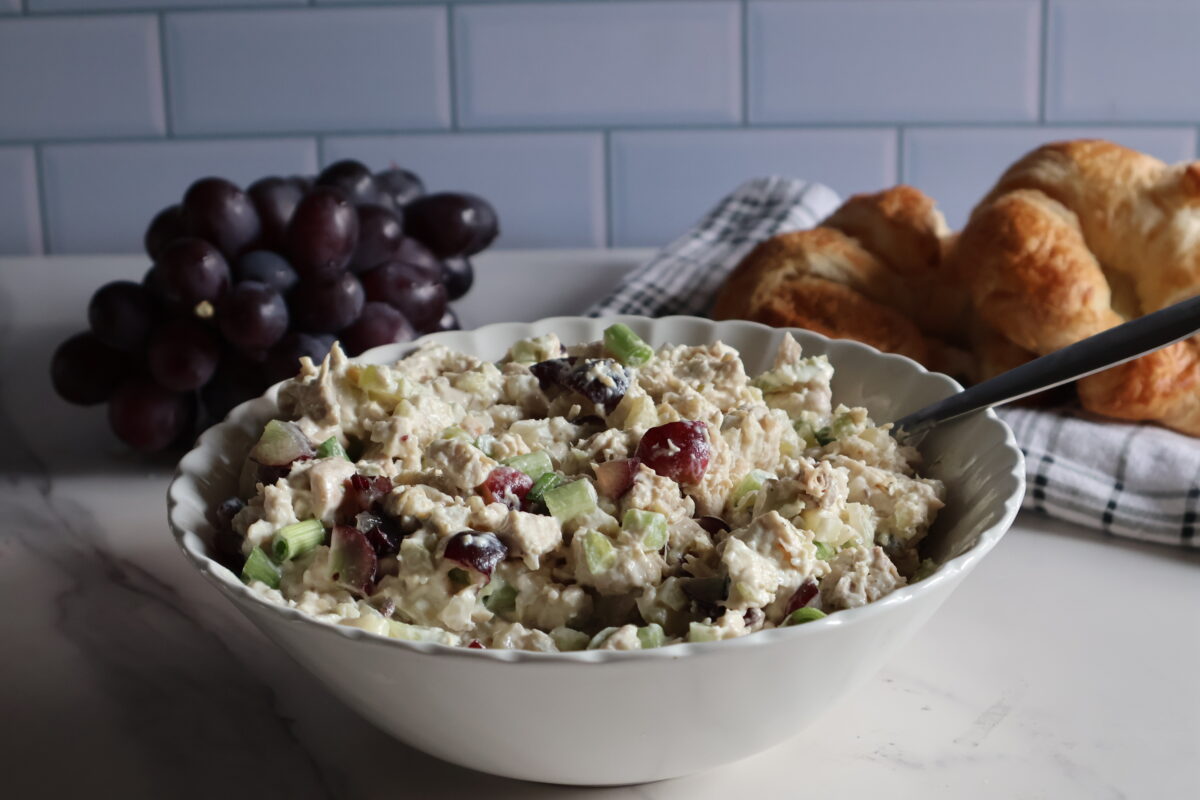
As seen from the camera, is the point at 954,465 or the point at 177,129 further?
the point at 177,129

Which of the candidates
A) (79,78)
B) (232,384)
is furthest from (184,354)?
(79,78)

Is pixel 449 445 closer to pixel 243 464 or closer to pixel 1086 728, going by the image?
pixel 243 464

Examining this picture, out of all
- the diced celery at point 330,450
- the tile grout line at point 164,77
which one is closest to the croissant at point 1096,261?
the diced celery at point 330,450

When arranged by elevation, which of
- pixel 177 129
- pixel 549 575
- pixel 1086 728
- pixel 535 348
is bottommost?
pixel 1086 728

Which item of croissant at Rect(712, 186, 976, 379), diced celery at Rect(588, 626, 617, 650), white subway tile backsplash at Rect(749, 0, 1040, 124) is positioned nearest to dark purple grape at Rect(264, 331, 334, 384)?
croissant at Rect(712, 186, 976, 379)

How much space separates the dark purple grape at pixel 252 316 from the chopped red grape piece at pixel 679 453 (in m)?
0.67

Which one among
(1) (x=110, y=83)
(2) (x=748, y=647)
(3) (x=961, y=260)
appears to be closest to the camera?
(2) (x=748, y=647)

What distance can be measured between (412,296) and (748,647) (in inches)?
39.4

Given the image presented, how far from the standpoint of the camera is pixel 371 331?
5.20 feet

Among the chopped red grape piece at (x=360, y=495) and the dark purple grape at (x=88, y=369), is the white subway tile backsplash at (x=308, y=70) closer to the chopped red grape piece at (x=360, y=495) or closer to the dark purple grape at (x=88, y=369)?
the dark purple grape at (x=88, y=369)

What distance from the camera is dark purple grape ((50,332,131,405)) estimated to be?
162 centimetres

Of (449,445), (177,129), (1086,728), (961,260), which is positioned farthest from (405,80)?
(1086,728)

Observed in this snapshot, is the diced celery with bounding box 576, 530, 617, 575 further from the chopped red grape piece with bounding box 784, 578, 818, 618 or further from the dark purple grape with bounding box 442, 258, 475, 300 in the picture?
the dark purple grape with bounding box 442, 258, 475, 300

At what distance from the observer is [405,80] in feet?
7.89
